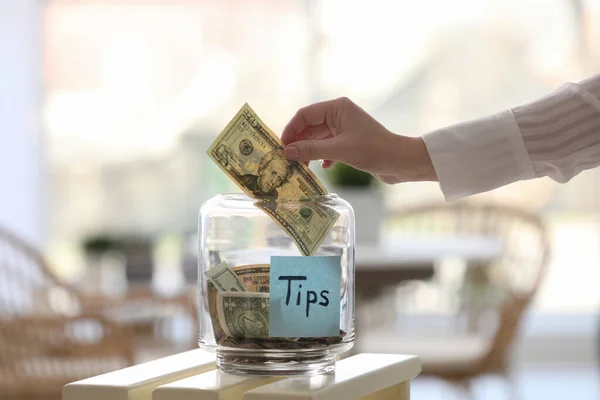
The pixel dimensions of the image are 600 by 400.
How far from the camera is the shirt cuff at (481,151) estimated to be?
124 cm

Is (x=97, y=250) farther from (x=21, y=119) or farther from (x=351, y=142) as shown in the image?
(x=351, y=142)

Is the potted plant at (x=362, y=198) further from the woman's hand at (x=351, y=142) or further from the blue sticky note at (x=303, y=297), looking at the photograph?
the blue sticky note at (x=303, y=297)

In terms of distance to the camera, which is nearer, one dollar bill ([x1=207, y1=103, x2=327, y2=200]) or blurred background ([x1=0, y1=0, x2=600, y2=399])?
one dollar bill ([x1=207, y1=103, x2=327, y2=200])

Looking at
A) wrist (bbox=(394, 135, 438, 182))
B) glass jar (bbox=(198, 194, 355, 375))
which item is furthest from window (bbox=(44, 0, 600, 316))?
A: glass jar (bbox=(198, 194, 355, 375))

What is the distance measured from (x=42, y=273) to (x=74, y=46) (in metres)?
2.52

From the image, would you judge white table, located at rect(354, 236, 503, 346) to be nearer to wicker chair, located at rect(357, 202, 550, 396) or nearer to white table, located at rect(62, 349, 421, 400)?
wicker chair, located at rect(357, 202, 550, 396)

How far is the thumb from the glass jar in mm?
50

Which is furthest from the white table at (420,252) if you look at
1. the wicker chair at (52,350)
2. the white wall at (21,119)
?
the white wall at (21,119)

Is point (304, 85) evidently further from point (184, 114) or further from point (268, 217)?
point (268, 217)

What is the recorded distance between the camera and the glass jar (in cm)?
109

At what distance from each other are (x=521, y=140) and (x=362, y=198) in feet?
6.46

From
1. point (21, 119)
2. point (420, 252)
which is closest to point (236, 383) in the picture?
point (420, 252)

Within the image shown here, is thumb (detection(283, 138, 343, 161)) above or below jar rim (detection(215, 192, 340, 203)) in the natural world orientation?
above

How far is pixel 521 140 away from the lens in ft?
4.07
